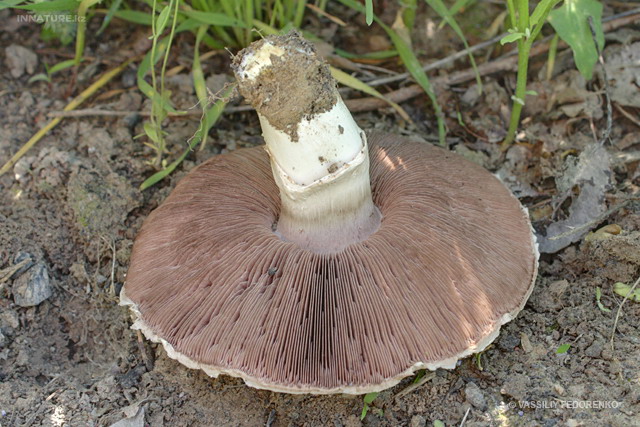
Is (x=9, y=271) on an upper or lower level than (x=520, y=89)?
upper

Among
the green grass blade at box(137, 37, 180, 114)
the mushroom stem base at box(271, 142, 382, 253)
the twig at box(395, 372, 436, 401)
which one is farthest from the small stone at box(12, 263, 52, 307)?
the twig at box(395, 372, 436, 401)

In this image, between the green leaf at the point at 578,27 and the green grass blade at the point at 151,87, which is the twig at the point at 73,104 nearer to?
the green grass blade at the point at 151,87

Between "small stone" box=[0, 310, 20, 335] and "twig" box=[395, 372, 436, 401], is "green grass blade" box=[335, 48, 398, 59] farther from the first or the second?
"small stone" box=[0, 310, 20, 335]

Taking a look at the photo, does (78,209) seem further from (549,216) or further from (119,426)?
(549,216)

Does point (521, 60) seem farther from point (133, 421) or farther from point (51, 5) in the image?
point (133, 421)

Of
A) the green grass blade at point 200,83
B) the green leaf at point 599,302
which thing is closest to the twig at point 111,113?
the green grass blade at point 200,83

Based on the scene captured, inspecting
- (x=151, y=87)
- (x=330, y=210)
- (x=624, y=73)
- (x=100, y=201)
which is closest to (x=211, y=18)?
(x=151, y=87)

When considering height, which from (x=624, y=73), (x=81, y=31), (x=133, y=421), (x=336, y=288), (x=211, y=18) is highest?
(x=81, y=31)
